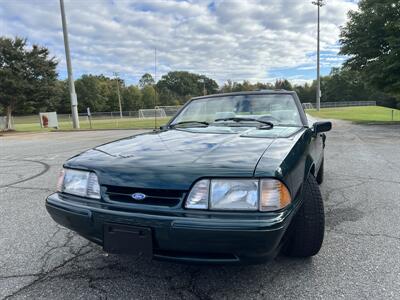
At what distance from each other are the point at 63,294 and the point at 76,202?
2.08ft

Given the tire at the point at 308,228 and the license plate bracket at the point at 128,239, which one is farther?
the tire at the point at 308,228

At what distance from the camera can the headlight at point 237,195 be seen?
190 cm

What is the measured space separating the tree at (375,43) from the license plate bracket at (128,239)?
59.6 ft

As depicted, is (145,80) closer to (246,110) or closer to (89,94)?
(89,94)

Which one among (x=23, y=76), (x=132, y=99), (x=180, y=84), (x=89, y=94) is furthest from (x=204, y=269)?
(x=180, y=84)

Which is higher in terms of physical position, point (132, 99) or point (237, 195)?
point (132, 99)

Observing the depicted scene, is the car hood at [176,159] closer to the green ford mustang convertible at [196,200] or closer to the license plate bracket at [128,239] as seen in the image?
the green ford mustang convertible at [196,200]

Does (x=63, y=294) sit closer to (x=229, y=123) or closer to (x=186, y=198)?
(x=186, y=198)

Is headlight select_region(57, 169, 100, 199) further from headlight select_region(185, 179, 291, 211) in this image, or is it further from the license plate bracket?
headlight select_region(185, 179, 291, 211)

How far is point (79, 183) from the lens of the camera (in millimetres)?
2305

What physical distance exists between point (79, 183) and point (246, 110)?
6.86ft

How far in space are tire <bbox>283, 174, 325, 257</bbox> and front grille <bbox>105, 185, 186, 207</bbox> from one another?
0.95m

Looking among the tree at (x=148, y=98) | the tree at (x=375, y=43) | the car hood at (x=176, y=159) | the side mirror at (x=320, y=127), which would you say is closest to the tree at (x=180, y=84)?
the tree at (x=148, y=98)

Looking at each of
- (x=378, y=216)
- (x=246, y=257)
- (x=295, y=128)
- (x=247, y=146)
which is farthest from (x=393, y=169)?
Result: (x=246, y=257)
